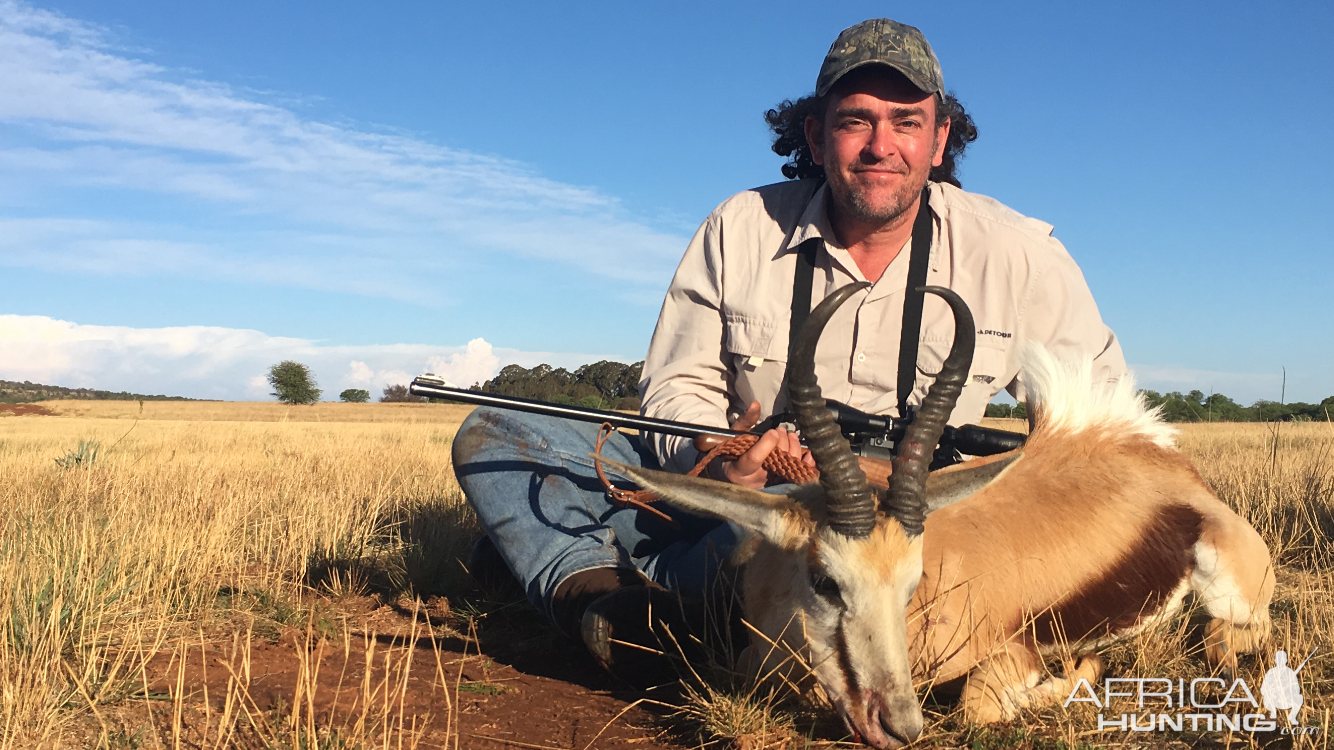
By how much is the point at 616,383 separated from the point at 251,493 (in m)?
37.8

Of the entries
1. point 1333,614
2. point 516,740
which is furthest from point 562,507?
point 1333,614

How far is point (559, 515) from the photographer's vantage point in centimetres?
431

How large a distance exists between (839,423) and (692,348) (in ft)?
3.97

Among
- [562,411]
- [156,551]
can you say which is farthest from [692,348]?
[156,551]

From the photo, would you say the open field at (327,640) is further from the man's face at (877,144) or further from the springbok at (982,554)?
the man's face at (877,144)

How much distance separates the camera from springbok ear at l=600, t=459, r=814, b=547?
3080mm

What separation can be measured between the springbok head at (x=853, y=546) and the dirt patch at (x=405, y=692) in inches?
25.2

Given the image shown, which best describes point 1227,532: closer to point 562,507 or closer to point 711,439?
point 711,439

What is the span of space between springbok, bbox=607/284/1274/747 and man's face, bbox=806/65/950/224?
3.71 ft

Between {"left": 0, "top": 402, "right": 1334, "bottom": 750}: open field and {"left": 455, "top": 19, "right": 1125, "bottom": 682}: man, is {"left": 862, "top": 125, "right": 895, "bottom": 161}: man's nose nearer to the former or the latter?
{"left": 455, "top": 19, "right": 1125, "bottom": 682}: man

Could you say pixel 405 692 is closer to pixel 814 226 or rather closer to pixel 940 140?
pixel 814 226

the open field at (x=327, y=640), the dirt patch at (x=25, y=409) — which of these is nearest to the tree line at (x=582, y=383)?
the dirt patch at (x=25, y=409)

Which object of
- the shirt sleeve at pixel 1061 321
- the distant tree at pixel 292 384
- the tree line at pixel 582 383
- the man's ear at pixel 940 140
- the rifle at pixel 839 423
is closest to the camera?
the rifle at pixel 839 423

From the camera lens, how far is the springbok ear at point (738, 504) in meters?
3.08
